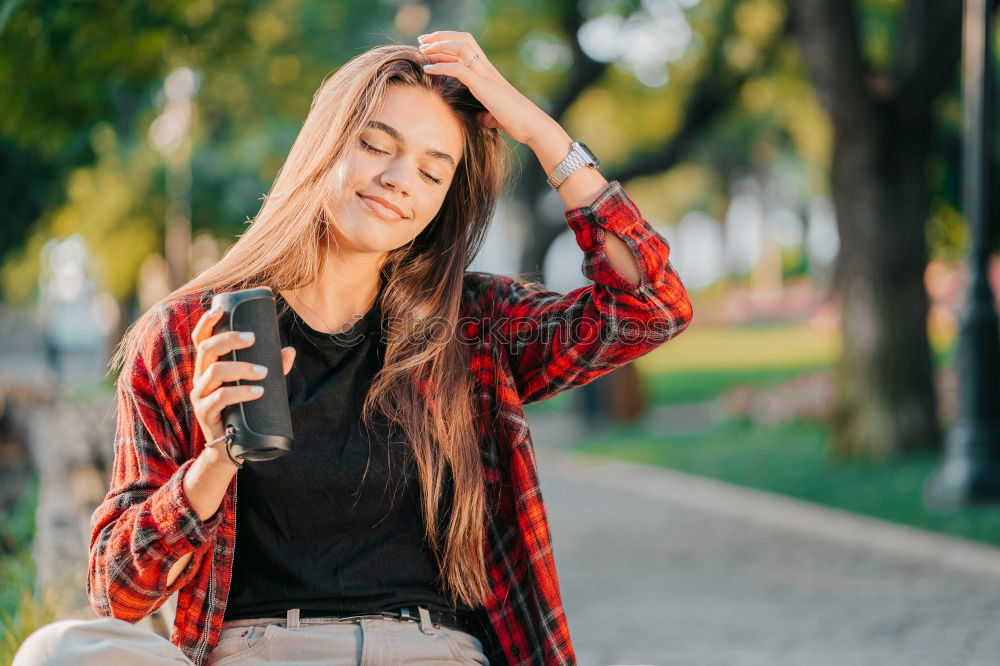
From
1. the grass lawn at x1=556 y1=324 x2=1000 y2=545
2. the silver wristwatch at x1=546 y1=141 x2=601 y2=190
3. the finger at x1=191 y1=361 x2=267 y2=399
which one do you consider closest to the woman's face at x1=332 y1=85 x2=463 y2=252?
the silver wristwatch at x1=546 y1=141 x2=601 y2=190

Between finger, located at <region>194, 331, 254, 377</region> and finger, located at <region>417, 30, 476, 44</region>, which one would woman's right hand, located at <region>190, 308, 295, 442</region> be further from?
finger, located at <region>417, 30, 476, 44</region>

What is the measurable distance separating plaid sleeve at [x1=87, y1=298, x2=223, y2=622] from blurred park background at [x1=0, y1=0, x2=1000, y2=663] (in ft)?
3.22

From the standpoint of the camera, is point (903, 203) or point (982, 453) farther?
point (903, 203)

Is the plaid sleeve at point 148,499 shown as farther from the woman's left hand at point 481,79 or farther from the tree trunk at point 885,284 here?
the tree trunk at point 885,284

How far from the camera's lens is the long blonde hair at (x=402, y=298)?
2.56 metres

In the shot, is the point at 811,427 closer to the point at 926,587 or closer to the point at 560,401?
the point at 926,587

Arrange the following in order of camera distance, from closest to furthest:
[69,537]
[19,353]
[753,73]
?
[69,537] < [753,73] < [19,353]

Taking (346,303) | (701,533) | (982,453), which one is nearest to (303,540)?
(346,303)

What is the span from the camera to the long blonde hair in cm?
256

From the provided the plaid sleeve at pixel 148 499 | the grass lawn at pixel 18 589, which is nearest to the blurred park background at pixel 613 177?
the grass lawn at pixel 18 589

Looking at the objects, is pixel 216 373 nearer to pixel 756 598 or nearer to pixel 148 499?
pixel 148 499

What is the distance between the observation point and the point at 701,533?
354 inches

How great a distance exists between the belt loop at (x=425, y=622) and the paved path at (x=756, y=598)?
3.16 meters

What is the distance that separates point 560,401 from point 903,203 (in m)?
15.5
